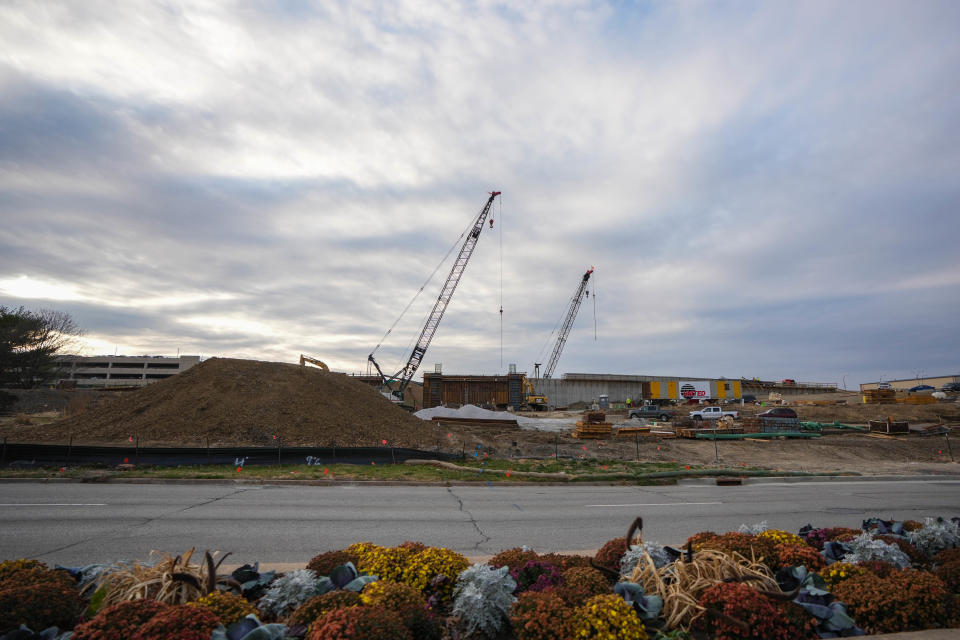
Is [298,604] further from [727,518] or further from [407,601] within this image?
[727,518]

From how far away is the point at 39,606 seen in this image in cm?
303

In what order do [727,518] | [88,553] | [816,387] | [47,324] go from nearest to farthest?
[88,553]
[727,518]
[47,324]
[816,387]

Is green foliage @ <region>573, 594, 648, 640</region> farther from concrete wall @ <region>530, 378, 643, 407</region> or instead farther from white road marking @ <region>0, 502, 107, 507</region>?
concrete wall @ <region>530, 378, 643, 407</region>

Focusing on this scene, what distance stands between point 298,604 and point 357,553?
40.2 inches

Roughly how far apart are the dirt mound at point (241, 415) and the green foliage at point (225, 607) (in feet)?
70.6

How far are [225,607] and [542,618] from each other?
194 cm

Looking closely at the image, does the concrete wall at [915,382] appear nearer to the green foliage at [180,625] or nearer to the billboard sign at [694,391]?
the billboard sign at [694,391]

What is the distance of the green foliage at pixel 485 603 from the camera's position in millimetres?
3205

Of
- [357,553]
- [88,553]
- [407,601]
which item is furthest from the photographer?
[88,553]

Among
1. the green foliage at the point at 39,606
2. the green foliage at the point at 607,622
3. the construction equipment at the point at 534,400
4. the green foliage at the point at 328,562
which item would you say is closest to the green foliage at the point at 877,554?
the green foliage at the point at 607,622

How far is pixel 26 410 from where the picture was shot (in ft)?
154

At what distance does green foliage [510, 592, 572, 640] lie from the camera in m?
2.83

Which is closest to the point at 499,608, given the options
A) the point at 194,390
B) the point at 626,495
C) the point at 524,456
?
the point at 626,495

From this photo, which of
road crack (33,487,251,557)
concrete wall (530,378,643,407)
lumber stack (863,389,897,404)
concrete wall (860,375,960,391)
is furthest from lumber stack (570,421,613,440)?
concrete wall (860,375,960,391)
